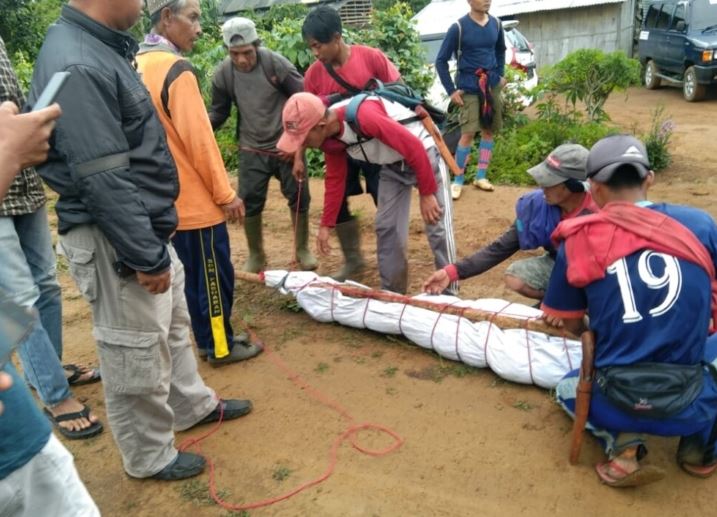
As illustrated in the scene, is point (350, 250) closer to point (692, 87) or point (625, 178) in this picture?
point (625, 178)

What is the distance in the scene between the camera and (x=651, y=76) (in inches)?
498

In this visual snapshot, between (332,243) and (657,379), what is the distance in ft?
11.3

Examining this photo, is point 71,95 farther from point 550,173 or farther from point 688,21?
point 688,21

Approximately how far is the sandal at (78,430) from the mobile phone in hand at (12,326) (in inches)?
76.4

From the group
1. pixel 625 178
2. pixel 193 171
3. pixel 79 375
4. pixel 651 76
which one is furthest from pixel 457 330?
pixel 651 76

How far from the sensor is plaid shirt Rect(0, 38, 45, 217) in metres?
2.56

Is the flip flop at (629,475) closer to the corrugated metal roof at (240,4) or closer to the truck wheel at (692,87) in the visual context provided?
the truck wheel at (692,87)

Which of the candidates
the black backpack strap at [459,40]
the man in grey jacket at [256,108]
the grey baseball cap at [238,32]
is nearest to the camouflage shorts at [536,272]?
the man in grey jacket at [256,108]

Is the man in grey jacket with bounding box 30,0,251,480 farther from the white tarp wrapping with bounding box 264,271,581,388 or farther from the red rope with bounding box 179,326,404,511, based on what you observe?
the white tarp wrapping with bounding box 264,271,581,388

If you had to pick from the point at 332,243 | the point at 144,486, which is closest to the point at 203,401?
the point at 144,486

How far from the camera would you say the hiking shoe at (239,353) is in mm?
3445

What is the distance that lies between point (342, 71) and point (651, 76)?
10.9 m

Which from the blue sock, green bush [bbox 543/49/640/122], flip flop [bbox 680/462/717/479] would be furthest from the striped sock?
flip flop [bbox 680/462/717/479]

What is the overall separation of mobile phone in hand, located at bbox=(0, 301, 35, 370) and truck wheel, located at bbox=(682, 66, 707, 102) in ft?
38.5
